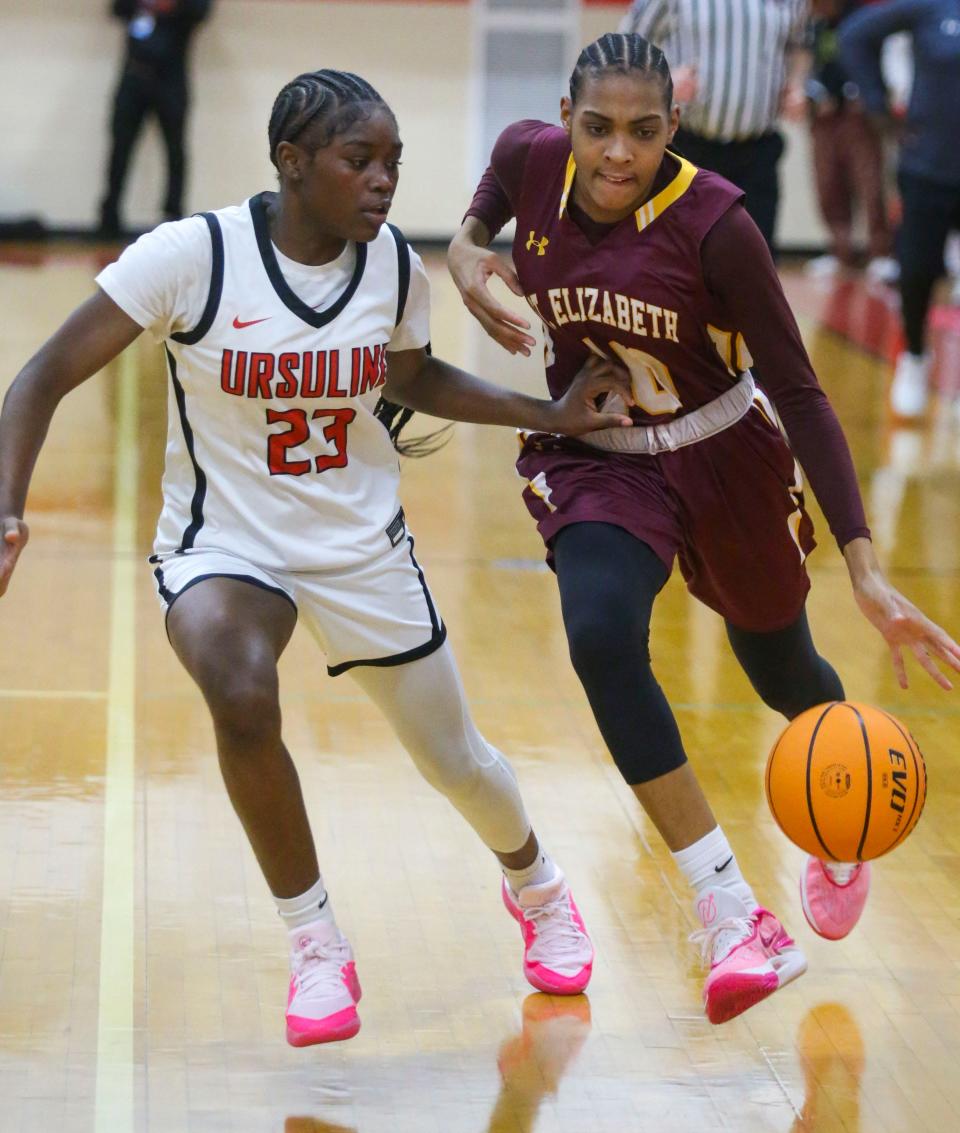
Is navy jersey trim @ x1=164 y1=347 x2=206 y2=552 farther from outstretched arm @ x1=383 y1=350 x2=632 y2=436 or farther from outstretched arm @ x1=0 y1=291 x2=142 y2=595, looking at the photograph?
outstretched arm @ x1=383 y1=350 x2=632 y2=436

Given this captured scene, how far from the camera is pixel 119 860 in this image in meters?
4.18

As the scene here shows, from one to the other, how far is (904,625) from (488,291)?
44.1 inches

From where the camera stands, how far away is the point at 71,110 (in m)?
15.7

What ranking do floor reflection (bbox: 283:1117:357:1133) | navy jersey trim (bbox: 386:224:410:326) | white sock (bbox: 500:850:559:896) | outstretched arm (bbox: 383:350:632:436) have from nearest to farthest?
floor reflection (bbox: 283:1117:357:1133) → navy jersey trim (bbox: 386:224:410:326) → outstretched arm (bbox: 383:350:632:436) → white sock (bbox: 500:850:559:896)

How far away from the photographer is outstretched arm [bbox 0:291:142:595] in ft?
10.4

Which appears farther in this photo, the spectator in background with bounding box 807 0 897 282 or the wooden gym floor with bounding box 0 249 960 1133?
the spectator in background with bounding box 807 0 897 282

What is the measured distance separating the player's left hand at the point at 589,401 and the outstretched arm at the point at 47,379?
0.84 m

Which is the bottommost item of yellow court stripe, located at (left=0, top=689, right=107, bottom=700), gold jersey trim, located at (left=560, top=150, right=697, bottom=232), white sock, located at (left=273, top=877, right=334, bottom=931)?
yellow court stripe, located at (left=0, top=689, right=107, bottom=700)

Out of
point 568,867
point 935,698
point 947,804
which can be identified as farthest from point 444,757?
point 935,698

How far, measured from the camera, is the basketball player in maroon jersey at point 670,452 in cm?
340

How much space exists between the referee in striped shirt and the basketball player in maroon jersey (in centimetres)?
310

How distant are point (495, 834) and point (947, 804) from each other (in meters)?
1.56

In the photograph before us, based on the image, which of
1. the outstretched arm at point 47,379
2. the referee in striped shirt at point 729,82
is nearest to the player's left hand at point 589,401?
the outstretched arm at point 47,379

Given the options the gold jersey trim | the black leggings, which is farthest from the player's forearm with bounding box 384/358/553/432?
the gold jersey trim
